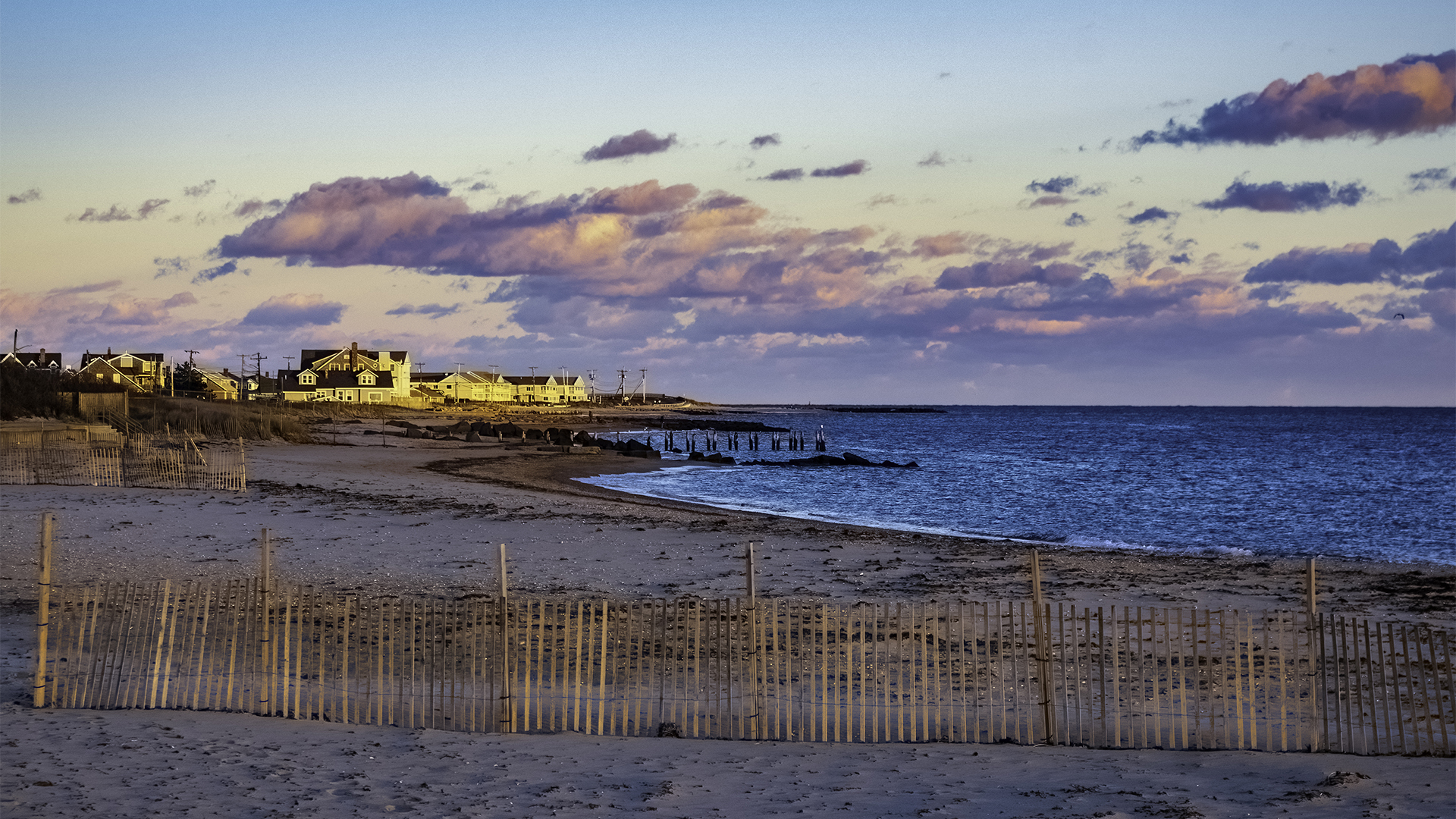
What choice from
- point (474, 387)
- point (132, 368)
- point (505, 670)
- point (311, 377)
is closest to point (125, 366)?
point (132, 368)

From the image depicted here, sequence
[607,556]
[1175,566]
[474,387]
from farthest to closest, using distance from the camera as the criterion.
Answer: [474,387] < [1175,566] < [607,556]

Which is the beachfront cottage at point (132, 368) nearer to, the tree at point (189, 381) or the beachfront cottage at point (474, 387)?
the tree at point (189, 381)

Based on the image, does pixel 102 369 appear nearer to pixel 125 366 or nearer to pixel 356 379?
pixel 125 366

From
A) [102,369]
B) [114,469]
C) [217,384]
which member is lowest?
[114,469]

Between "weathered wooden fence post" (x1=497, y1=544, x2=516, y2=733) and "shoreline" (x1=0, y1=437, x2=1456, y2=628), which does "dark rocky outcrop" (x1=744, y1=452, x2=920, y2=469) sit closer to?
"shoreline" (x1=0, y1=437, x2=1456, y2=628)

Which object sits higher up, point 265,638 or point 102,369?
point 102,369

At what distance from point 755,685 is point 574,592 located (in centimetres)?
648

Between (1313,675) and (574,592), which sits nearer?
(1313,675)

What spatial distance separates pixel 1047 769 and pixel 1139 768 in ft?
2.42

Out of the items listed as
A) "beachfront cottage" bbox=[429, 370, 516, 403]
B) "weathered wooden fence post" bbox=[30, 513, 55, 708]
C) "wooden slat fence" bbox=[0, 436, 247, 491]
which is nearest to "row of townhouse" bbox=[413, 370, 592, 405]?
"beachfront cottage" bbox=[429, 370, 516, 403]

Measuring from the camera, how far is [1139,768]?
8469 millimetres

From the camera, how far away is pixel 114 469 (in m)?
27.1

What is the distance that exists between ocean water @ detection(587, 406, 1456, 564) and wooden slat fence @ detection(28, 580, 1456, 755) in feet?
54.5

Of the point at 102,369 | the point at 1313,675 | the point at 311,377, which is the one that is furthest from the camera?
the point at 311,377
